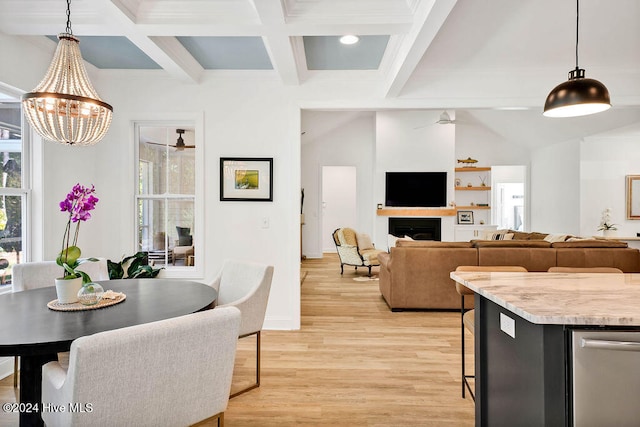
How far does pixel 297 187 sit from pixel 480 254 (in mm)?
2224

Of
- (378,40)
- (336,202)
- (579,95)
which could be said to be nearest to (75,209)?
(378,40)

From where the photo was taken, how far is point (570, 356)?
1.23 meters

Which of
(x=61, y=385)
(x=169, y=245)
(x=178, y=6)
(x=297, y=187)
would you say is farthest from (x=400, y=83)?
(x=61, y=385)

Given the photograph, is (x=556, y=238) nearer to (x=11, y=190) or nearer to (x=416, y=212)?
(x=416, y=212)

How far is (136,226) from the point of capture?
3689 millimetres

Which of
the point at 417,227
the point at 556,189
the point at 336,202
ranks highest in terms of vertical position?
the point at 556,189

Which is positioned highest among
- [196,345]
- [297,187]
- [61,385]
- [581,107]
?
[581,107]

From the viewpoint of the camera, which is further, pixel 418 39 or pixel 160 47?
pixel 160 47

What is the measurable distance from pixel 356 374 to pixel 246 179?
80.7 inches

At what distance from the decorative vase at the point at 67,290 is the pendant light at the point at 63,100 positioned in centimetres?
78

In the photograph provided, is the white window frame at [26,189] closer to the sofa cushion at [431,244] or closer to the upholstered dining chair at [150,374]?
the upholstered dining chair at [150,374]

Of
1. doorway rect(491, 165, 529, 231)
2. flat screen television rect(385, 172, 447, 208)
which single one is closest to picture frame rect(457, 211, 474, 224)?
doorway rect(491, 165, 529, 231)

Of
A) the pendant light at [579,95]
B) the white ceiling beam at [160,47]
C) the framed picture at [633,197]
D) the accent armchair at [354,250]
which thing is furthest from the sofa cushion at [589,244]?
the white ceiling beam at [160,47]

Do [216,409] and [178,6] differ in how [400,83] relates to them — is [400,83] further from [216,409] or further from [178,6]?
[216,409]
